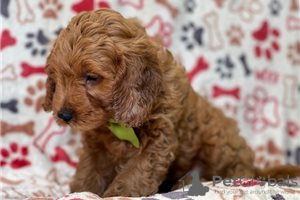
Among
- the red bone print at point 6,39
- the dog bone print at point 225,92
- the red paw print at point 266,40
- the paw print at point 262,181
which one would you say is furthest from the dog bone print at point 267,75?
the red bone print at point 6,39

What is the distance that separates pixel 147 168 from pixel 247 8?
7.37 feet

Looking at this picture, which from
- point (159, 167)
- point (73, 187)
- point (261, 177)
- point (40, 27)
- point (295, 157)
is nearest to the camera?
point (159, 167)

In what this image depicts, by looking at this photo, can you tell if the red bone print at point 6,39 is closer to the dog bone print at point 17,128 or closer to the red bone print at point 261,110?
the dog bone print at point 17,128

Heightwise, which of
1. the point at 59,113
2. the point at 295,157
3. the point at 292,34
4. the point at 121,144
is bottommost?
the point at 295,157

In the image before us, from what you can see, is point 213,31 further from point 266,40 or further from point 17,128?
point 17,128

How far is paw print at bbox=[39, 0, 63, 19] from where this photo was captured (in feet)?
15.0

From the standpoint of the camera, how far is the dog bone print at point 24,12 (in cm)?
454

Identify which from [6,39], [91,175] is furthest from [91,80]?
[6,39]

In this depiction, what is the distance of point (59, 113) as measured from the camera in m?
3.04

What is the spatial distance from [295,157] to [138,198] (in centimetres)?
224

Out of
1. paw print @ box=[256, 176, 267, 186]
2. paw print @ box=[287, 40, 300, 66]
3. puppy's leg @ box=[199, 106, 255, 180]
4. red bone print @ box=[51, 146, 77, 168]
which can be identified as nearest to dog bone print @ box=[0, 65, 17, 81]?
red bone print @ box=[51, 146, 77, 168]

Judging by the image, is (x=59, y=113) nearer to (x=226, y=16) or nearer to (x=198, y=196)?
(x=198, y=196)

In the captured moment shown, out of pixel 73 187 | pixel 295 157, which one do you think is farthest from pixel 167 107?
pixel 295 157

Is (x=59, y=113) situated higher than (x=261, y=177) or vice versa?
(x=59, y=113)
